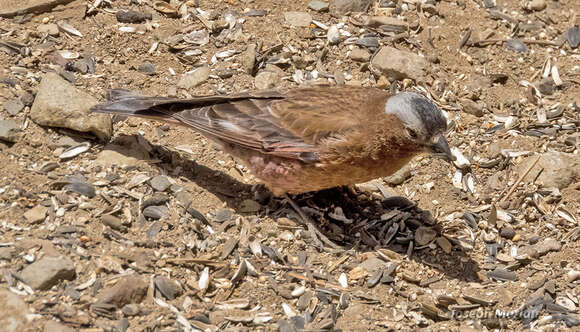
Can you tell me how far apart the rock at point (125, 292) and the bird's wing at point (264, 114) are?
5.08ft

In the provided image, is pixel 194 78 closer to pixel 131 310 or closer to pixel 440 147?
pixel 440 147

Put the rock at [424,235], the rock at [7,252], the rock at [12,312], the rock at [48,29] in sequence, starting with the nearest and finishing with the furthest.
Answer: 1. the rock at [12,312]
2. the rock at [7,252]
3. the rock at [424,235]
4. the rock at [48,29]

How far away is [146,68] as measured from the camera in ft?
22.3

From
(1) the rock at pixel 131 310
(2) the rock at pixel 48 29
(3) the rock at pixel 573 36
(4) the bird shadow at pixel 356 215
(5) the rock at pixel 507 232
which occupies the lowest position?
(5) the rock at pixel 507 232

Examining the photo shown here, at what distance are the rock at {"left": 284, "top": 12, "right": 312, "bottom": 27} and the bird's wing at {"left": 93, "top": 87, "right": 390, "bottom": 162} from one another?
4.28 feet

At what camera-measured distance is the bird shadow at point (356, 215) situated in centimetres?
579

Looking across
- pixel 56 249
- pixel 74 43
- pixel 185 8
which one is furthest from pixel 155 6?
pixel 56 249

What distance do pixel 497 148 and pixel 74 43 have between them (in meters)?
3.94

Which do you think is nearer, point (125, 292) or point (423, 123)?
point (125, 292)

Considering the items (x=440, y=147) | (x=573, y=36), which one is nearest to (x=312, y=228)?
(x=440, y=147)

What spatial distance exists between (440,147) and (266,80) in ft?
6.53

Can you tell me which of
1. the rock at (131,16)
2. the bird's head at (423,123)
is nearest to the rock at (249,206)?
the bird's head at (423,123)

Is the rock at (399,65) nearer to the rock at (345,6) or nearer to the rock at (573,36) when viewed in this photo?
the rock at (345,6)

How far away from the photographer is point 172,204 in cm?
574
